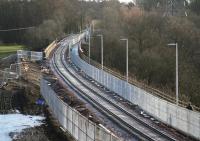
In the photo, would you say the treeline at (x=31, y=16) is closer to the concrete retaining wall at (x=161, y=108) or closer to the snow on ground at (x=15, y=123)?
the concrete retaining wall at (x=161, y=108)

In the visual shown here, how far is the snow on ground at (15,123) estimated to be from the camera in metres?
37.6

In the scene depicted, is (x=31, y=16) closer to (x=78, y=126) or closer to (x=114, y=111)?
(x=114, y=111)

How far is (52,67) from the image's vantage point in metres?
88.2

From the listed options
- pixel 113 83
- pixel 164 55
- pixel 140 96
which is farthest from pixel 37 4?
pixel 140 96

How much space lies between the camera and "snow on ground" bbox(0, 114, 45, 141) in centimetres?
3759

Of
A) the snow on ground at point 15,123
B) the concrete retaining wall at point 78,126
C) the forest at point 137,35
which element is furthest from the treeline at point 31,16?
the concrete retaining wall at point 78,126

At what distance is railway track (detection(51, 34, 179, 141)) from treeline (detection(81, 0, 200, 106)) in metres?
12.2

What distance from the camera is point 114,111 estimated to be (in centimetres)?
4506

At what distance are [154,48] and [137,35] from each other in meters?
10.5

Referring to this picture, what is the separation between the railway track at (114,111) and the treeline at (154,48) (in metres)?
12.2

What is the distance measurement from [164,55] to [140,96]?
131ft

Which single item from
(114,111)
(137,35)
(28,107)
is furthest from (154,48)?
(114,111)

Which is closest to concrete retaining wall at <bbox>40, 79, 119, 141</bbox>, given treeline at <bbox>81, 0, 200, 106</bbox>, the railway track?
the railway track

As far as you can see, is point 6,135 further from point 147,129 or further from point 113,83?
point 113,83
